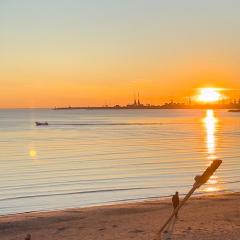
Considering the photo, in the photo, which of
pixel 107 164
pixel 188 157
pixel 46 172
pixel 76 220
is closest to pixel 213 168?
pixel 76 220

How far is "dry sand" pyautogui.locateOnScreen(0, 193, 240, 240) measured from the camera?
35.0 feet

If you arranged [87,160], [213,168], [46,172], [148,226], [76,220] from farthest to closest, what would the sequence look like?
[87,160], [46,172], [76,220], [148,226], [213,168]

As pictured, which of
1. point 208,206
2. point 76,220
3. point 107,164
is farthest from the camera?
point 107,164

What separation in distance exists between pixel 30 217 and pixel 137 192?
6252 millimetres

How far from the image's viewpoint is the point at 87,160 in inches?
1335

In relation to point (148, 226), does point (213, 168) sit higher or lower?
higher

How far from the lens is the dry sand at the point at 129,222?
10.7 metres

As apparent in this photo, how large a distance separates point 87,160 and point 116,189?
13811mm

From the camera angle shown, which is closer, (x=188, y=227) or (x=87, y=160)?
(x=188, y=227)

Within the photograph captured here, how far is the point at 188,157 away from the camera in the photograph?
36625 millimetres

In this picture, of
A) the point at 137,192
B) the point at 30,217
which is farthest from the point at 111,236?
the point at 137,192

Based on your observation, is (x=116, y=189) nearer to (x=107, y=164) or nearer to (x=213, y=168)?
(x=107, y=164)

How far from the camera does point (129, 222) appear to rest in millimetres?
12242

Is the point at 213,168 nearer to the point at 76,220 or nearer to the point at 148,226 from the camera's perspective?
the point at 148,226
